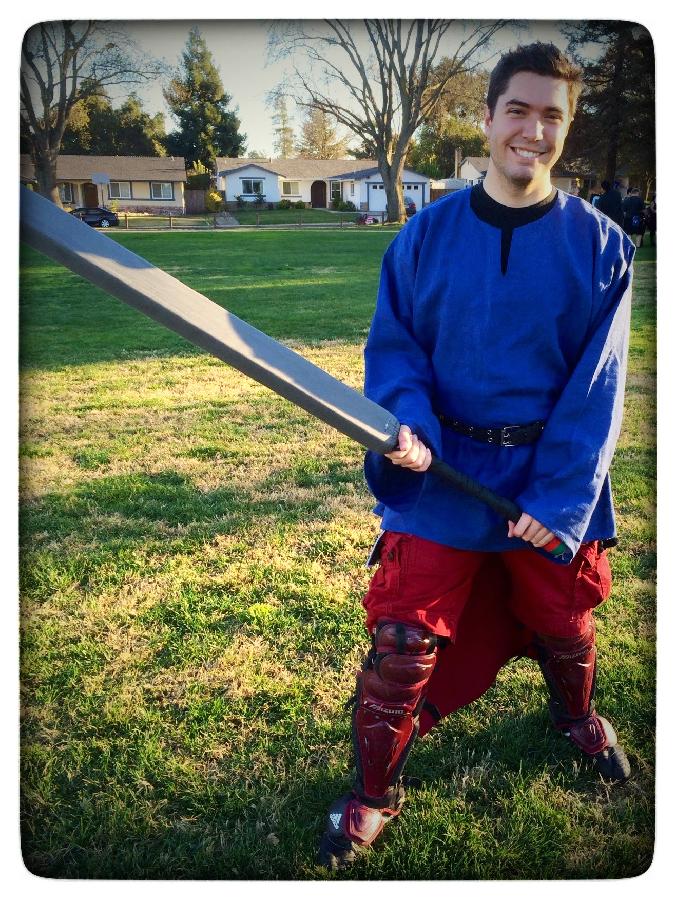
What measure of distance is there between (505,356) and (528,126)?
17.3 inches

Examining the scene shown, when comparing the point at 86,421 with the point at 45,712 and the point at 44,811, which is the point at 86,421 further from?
the point at 44,811

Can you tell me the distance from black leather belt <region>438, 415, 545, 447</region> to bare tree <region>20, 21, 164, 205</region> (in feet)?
3.18

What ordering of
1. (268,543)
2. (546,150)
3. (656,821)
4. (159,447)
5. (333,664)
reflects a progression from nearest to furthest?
1. (546,150)
2. (656,821)
3. (333,664)
4. (268,543)
5. (159,447)

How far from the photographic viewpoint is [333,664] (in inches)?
81.7

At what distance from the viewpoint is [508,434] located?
1.55 m

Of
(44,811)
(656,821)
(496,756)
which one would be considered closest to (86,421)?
(44,811)

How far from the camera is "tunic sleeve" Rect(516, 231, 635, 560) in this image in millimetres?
1482

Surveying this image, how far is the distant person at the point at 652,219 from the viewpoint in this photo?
1.54m

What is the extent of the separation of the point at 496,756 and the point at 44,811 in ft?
3.47

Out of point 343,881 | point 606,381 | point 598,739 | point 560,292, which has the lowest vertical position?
point 343,881

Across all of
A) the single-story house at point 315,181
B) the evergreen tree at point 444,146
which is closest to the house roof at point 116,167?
the single-story house at point 315,181

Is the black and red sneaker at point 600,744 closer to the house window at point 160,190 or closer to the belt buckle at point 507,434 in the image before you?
the belt buckle at point 507,434

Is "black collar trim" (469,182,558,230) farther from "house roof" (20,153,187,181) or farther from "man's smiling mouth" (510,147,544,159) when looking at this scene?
"house roof" (20,153,187,181)

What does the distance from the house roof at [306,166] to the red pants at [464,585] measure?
103 centimetres
